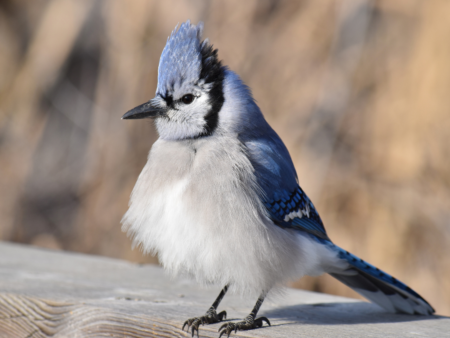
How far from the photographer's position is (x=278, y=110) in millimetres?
2965

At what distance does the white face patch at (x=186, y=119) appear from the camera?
5.26 ft

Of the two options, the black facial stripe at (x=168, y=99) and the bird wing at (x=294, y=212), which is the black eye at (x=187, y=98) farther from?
the bird wing at (x=294, y=212)

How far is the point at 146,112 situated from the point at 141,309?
1.91 feet

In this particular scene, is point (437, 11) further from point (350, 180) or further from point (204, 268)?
point (204, 268)

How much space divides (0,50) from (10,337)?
289cm

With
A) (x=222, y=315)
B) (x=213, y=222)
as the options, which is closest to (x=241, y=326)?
(x=222, y=315)

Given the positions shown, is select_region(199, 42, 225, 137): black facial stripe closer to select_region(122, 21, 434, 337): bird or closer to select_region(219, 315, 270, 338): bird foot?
select_region(122, 21, 434, 337): bird

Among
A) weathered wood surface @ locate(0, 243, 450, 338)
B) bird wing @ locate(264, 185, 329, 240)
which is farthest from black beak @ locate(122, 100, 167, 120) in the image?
weathered wood surface @ locate(0, 243, 450, 338)

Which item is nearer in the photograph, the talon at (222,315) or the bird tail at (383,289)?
the talon at (222,315)

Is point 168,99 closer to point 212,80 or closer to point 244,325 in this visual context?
point 212,80

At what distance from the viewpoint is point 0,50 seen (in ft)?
12.6

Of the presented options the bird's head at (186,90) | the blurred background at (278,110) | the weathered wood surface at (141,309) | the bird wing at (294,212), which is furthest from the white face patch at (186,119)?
the blurred background at (278,110)

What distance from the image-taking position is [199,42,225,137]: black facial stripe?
1612mm

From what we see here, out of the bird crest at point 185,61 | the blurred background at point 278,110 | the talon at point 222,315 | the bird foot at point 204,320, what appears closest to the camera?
the bird foot at point 204,320
